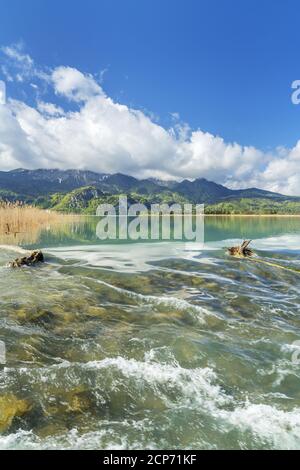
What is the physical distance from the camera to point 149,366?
9.44 metres

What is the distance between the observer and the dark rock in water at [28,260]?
25.0 meters

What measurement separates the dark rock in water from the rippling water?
6011 mm

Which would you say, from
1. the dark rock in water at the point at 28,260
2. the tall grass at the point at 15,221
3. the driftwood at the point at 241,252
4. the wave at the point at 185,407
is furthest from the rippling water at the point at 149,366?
the tall grass at the point at 15,221

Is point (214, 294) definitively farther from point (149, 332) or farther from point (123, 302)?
point (149, 332)

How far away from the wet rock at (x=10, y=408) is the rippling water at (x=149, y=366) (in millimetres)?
68

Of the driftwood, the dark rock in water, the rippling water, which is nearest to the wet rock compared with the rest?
the rippling water

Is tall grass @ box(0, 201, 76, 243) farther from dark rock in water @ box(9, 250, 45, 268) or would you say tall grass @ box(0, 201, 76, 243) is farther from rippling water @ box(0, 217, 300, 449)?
rippling water @ box(0, 217, 300, 449)

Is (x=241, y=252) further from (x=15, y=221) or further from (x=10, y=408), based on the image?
(x=15, y=221)

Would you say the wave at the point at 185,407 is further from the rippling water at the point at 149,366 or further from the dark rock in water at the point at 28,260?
the dark rock in water at the point at 28,260

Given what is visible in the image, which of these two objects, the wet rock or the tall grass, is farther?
the tall grass

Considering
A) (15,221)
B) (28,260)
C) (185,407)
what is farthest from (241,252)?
(15,221)

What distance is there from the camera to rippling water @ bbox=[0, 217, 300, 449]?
6.75 m

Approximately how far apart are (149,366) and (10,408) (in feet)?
12.6
